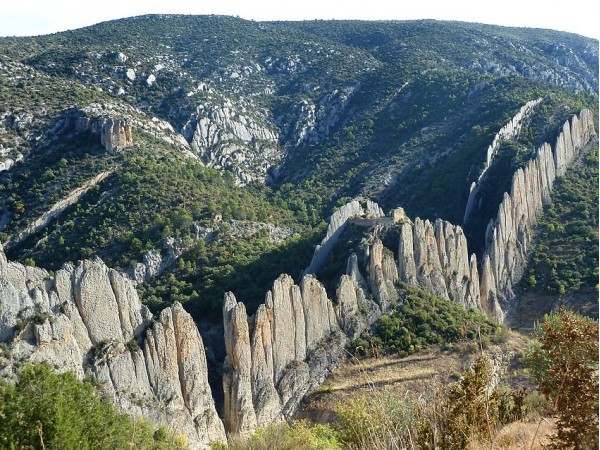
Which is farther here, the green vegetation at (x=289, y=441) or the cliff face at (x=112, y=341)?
the cliff face at (x=112, y=341)

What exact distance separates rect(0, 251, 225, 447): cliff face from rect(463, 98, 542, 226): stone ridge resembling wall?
3947cm

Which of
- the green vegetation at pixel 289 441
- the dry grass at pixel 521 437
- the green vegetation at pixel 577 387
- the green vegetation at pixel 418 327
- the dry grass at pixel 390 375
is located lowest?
the dry grass at pixel 390 375

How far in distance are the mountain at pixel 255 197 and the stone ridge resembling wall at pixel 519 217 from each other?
0.19 m

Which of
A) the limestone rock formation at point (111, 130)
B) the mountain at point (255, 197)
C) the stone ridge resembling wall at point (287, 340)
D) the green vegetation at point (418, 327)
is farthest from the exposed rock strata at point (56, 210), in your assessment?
the green vegetation at point (418, 327)

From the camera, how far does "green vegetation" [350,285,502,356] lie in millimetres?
33219

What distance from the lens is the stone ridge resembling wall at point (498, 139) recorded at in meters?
60.4

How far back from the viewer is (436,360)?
32.6 meters

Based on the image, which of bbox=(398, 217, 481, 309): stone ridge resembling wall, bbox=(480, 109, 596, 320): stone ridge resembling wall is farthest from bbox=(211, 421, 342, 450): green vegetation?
bbox=(480, 109, 596, 320): stone ridge resembling wall

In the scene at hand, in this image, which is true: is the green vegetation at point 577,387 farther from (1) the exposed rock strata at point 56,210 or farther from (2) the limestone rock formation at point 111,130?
(2) the limestone rock formation at point 111,130

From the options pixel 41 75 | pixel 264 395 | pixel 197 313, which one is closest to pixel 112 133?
pixel 41 75

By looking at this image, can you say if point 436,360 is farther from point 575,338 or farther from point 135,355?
point 575,338

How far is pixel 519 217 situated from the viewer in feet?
184

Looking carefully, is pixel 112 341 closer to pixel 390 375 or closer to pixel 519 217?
pixel 390 375

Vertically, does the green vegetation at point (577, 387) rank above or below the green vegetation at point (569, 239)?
above
